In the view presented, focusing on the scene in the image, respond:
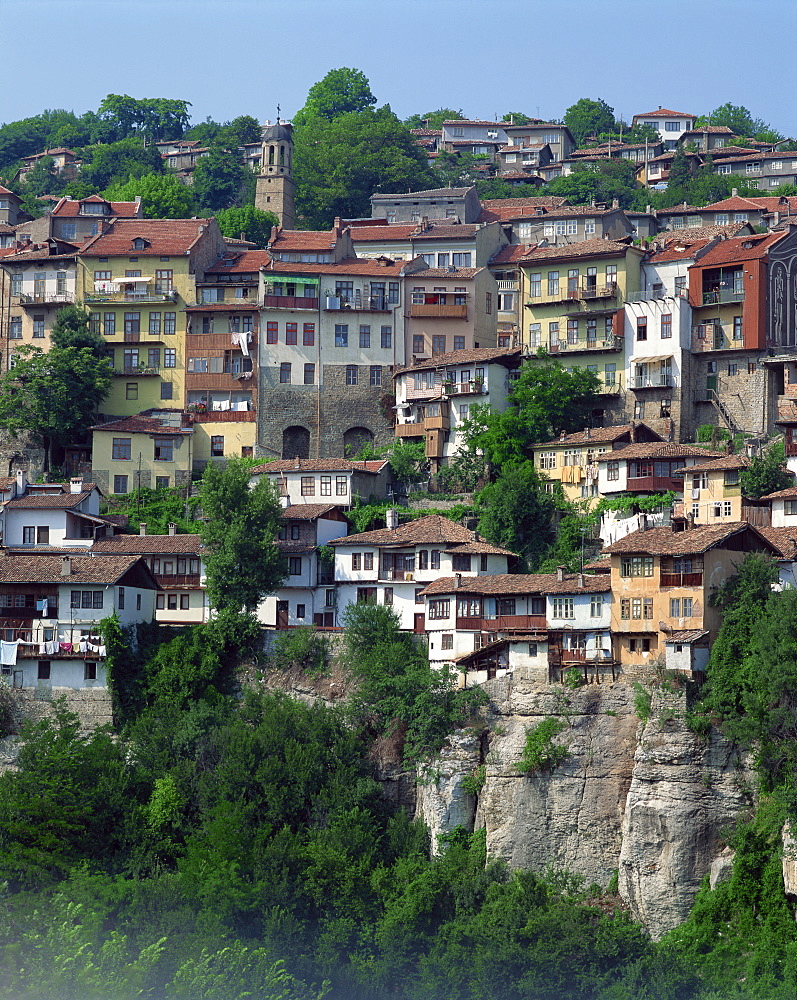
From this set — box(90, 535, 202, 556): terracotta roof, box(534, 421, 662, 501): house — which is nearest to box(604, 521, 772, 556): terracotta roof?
box(534, 421, 662, 501): house

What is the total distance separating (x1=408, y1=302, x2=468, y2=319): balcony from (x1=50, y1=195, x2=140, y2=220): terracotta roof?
26.5 m

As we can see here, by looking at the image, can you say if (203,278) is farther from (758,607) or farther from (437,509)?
(758,607)

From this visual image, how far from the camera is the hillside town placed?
63.6m

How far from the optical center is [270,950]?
187 feet

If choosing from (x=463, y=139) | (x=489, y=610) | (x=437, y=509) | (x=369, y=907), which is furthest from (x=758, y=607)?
(x=463, y=139)

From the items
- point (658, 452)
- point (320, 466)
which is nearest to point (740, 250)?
point (658, 452)

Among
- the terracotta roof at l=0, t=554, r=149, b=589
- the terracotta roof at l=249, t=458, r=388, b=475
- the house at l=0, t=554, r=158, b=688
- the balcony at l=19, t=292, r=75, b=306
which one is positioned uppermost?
the balcony at l=19, t=292, r=75, b=306

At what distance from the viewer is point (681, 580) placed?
59.1 m

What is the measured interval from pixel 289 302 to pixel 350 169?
117 ft

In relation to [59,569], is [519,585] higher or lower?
lower

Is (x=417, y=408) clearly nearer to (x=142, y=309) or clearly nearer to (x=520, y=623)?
(x=142, y=309)

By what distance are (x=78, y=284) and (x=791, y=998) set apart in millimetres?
57170

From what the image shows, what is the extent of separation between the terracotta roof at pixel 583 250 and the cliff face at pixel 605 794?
31.6 metres

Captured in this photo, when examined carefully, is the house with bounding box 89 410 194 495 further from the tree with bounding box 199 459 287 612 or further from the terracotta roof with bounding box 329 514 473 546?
the terracotta roof with bounding box 329 514 473 546
